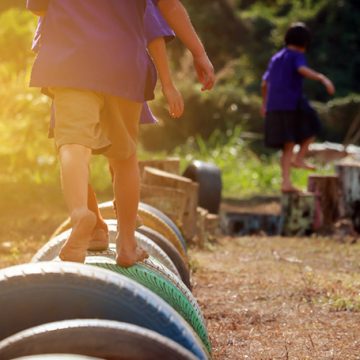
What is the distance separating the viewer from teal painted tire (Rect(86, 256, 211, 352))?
11.0 feet

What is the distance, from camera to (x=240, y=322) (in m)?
4.68

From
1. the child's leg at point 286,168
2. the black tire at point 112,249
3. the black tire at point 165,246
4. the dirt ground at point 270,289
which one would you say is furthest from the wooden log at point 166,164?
the black tire at point 112,249

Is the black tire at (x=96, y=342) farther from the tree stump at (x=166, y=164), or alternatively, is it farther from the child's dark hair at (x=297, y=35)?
the child's dark hair at (x=297, y=35)

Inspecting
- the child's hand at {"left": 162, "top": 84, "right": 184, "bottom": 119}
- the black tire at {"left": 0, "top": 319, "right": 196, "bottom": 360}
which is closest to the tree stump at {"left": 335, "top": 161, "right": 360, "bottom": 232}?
the child's hand at {"left": 162, "top": 84, "right": 184, "bottom": 119}

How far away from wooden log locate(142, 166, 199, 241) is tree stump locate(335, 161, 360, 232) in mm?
1919

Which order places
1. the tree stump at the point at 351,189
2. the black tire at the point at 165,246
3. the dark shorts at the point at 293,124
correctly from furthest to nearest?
the dark shorts at the point at 293,124 < the tree stump at the point at 351,189 < the black tire at the point at 165,246

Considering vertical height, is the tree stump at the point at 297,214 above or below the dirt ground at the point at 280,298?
below

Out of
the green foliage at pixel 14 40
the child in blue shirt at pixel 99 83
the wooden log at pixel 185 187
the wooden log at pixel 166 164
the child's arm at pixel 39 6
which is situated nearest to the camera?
the child in blue shirt at pixel 99 83

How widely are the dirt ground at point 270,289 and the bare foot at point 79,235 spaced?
82cm

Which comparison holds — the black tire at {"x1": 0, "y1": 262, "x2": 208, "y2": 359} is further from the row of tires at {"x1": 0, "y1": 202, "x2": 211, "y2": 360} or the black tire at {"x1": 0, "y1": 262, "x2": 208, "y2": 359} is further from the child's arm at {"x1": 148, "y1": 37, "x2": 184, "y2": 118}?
the child's arm at {"x1": 148, "y1": 37, "x2": 184, "y2": 118}

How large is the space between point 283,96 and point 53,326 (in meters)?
6.97

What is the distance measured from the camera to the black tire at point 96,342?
2.42 metres

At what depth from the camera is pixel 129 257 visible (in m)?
3.60

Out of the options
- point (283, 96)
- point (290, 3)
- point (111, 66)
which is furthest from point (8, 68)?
point (290, 3)
